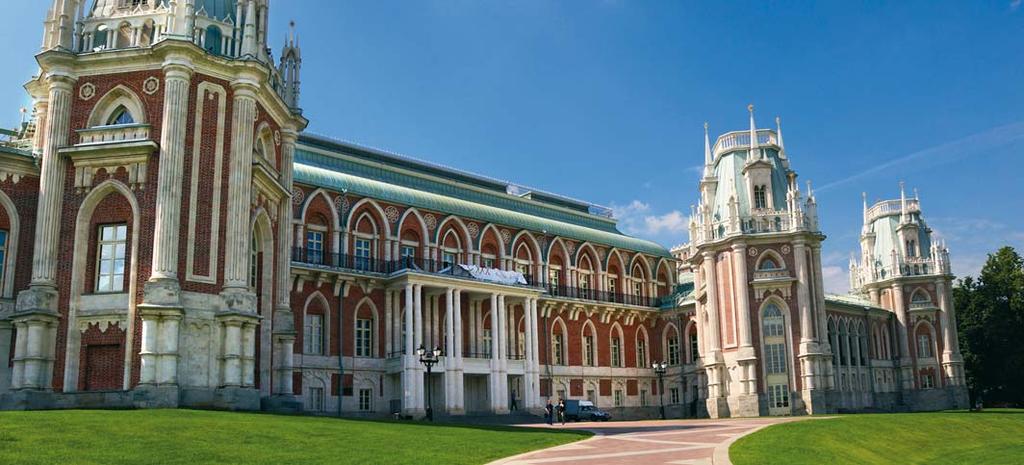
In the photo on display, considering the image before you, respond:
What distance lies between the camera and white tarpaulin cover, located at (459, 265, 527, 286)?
52.0 m

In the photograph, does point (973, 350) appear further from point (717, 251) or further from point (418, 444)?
point (418, 444)

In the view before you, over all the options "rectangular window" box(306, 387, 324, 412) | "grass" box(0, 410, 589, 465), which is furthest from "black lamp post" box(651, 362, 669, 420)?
"grass" box(0, 410, 589, 465)

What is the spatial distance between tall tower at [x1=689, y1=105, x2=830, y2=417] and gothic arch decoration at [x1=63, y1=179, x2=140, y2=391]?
1444 inches

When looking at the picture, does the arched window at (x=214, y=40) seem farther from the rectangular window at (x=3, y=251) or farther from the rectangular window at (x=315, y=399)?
the rectangular window at (x=315, y=399)

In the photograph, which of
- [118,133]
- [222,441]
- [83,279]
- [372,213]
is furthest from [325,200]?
[222,441]

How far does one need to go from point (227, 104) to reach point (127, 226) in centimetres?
536

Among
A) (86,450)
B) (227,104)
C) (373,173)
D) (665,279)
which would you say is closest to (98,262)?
(227,104)

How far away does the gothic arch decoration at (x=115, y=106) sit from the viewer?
29188 mm

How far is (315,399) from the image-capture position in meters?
45.4

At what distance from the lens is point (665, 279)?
2763 inches

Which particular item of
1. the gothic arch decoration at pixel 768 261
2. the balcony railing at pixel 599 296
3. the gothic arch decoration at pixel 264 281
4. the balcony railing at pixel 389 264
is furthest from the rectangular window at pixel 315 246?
the gothic arch decoration at pixel 768 261

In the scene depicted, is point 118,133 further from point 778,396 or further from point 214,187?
point 778,396

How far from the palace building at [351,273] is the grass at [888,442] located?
1285cm

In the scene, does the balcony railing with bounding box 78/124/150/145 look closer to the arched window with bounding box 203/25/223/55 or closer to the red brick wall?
the arched window with bounding box 203/25/223/55
